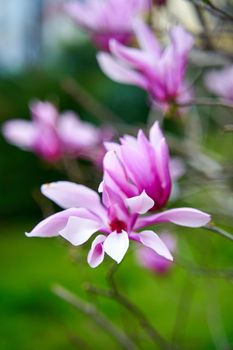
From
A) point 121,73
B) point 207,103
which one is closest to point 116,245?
point 207,103

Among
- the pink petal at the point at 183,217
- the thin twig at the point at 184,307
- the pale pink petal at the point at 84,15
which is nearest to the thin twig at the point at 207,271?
the pink petal at the point at 183,217

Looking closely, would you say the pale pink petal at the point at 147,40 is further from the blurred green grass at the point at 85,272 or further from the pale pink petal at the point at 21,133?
the pale pink petal at the point at 21,133

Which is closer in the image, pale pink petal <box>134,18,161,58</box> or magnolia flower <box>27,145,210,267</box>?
magnolia flower <box>27,145,210,267</box>

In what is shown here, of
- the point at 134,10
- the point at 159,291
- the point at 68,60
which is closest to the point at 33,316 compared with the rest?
the point at 159,291

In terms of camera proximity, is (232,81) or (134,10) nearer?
(232,81)

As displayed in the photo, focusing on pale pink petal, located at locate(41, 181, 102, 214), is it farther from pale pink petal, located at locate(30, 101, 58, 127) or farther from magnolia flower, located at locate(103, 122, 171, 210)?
pale pink petal, located at locate(30, 101, 58, 127)

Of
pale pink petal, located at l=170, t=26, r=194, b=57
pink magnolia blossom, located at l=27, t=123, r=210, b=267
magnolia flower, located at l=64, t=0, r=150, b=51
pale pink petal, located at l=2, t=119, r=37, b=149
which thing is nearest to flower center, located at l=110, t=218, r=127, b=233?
pink magnolia blossom, located at l=27, t=123, r=210, b=267

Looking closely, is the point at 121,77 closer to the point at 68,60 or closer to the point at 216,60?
the point at 216,60
